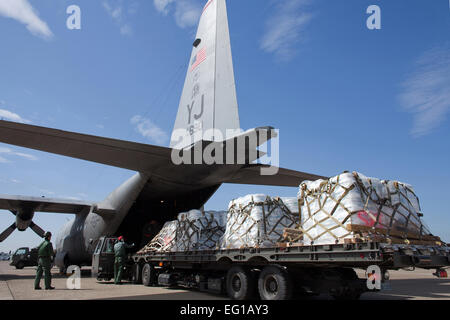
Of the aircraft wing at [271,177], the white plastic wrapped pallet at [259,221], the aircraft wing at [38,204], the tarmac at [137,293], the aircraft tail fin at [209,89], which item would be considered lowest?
the tarmac at [137,293]

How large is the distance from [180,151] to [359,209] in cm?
728

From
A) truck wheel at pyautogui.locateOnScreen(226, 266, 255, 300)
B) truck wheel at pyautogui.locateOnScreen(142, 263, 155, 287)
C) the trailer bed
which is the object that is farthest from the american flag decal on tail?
truck wheel at pyautogui.locateOnScreen(142, 263, 155, 287)

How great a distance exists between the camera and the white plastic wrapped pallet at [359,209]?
611 centimetres

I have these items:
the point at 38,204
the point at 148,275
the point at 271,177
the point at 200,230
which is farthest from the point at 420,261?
the point at 38,204

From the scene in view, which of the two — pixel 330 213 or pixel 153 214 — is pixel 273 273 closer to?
pixel 330 213

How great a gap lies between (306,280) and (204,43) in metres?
8.98

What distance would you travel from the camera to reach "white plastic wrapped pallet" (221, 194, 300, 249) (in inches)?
330

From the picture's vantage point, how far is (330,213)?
6516mm

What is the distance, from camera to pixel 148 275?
41.0ft

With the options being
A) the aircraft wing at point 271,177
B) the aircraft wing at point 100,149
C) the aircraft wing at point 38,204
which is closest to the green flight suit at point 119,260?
the aircraft wing at point 100,149

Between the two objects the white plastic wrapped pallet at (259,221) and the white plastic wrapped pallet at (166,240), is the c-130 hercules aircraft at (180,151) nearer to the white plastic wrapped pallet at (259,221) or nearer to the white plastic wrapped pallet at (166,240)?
the white plastic wrapped pallet at (259,221)

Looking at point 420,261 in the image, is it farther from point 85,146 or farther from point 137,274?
point 137,274

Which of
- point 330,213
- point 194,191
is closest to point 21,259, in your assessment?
point 194,191

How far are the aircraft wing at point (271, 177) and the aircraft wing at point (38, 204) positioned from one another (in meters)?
10.3
